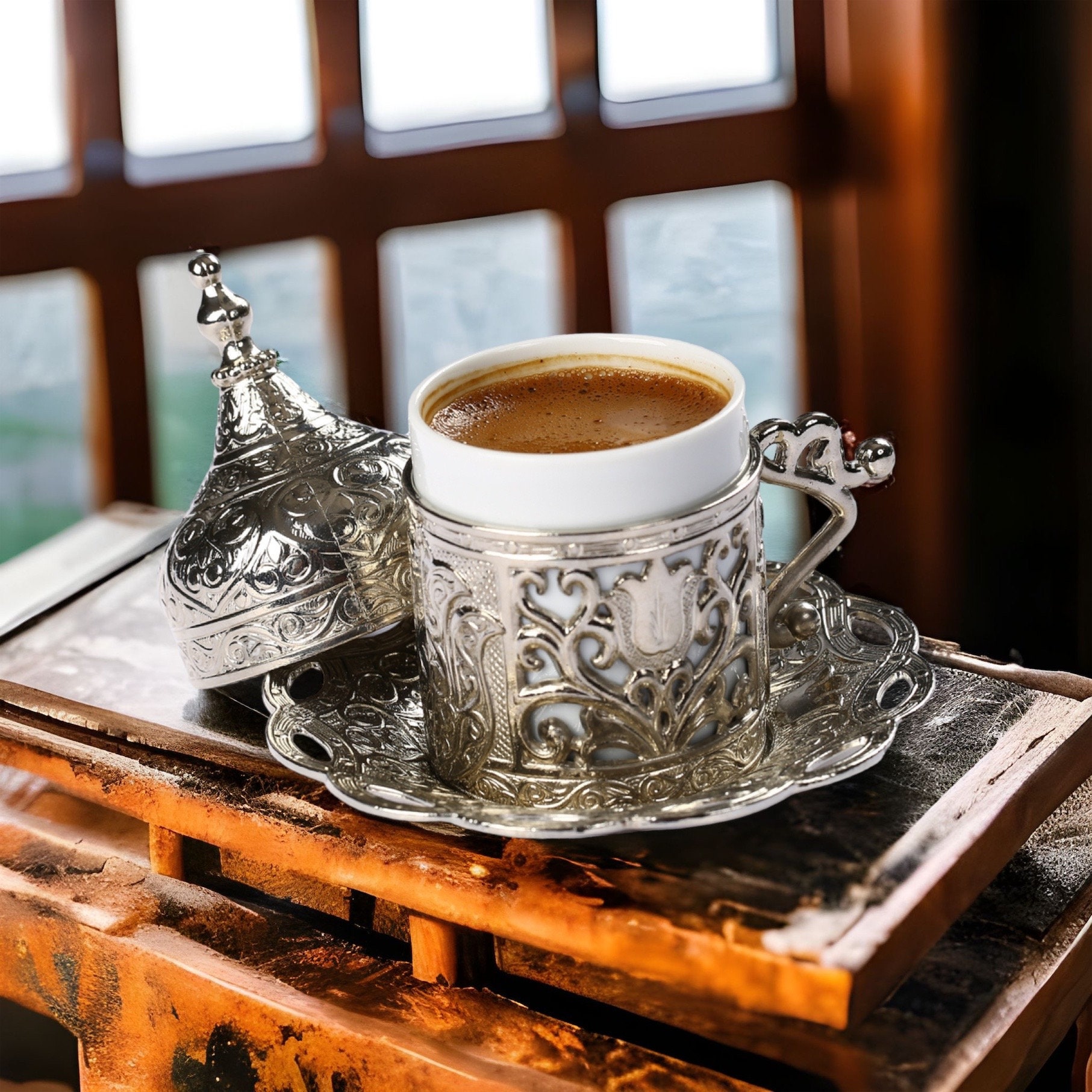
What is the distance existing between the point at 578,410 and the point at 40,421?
127 cm

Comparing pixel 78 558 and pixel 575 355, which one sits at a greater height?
pixel 575 355

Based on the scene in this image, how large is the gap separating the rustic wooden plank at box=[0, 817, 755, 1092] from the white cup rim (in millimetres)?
260

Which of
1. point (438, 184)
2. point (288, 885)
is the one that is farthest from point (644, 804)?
point (438, 184)

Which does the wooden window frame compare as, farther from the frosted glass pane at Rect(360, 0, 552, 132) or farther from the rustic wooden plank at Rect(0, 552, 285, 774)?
the rustic wooden plank at Rect(0, 552, 285, 774)

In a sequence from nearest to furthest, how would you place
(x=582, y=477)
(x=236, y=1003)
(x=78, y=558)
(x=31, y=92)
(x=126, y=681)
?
(x=582, y=477) < (x=236, y=1003) < (x=126, y=681) < (x=78, y=558) < (x=31, y=92)

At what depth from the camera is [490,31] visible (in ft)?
5.26

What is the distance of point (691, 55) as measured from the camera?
5.33 ft

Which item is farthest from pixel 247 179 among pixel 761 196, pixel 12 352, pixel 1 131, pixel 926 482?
pixel 926 482

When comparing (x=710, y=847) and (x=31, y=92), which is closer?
(x=710, y=847)

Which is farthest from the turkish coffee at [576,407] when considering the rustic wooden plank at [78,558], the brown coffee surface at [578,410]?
the rustic wooden plank at [78,558]

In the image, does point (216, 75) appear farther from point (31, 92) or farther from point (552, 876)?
point (552, 876)

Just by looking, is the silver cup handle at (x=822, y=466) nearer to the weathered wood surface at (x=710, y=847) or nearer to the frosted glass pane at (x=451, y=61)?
the weathered wood surface at (x=710, y=847)

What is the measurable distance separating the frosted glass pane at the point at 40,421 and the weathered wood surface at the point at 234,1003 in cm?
94

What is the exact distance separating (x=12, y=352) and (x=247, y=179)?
1.29 ft
